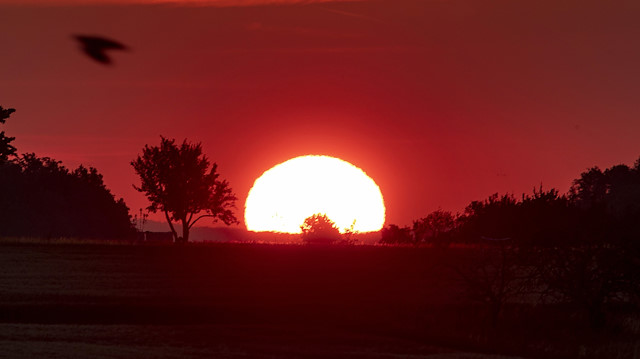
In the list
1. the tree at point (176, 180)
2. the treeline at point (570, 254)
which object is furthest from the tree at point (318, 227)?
the treeline at point (570, 254)

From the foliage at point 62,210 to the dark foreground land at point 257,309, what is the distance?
51.0 meters

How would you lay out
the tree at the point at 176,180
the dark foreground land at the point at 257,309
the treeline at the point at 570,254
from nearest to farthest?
the dark foreground land at the point at 257,309, the treeline at the point at 570,254, the tree at the point at 176,180

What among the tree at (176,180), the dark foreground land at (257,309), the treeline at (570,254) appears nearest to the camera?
the dark foreground land at (257,309)

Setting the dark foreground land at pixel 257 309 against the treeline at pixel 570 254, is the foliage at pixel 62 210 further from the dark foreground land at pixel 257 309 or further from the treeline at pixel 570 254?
the treeline at pixel 570 254

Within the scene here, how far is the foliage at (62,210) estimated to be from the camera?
456 feet

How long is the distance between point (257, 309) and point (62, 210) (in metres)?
91.3

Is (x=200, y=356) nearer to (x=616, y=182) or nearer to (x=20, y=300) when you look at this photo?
(x=20, y=300)

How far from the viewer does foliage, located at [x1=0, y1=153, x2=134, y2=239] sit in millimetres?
139000

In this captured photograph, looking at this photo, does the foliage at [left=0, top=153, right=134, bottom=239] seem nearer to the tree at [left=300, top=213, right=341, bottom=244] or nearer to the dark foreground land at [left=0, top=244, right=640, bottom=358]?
the tree at [left=300, top=213, right=341, bottom=244]

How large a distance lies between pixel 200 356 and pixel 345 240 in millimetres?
74895

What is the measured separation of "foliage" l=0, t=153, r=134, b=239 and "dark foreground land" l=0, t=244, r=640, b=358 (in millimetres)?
50959

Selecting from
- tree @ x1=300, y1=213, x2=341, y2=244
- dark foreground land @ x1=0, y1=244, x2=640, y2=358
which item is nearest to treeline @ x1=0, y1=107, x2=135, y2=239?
tree @ x1=300, y1=213, x2=341, y2=244

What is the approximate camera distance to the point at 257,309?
54125 millimetres

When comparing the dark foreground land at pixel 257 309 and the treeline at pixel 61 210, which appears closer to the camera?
the dark foreground land at pixel 257 309
